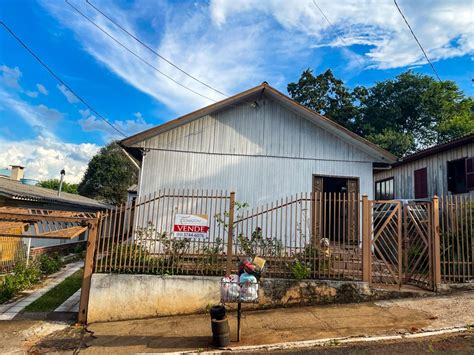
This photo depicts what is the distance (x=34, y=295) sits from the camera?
27.9ft

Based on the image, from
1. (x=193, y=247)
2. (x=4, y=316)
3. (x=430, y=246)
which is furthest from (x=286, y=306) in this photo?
(x=4, y=316)

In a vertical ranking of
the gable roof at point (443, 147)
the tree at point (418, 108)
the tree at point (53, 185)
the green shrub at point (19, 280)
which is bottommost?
the green shrub at point (19, 280)

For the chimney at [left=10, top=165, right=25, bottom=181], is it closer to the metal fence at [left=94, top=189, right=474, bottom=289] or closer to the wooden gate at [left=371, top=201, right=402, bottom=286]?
the metal fence at [left=94, top=189, right=474, bottom=289]

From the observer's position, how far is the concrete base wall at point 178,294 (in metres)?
6.57

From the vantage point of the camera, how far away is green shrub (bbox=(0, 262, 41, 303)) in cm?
815

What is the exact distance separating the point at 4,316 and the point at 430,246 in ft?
32.4

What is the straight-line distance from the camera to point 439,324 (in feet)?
17.4

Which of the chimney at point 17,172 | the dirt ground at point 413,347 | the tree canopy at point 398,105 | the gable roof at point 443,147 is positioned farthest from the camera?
the tree canopy at point 398,105

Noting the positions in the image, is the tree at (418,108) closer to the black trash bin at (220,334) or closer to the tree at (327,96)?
the tree at (327,96)

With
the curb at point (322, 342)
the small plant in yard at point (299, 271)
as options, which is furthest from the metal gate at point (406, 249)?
the curb at point (322, 342)

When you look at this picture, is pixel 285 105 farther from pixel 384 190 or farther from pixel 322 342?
pixel 384 190

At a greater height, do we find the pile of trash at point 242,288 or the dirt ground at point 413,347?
the pile of trash at point 242,288

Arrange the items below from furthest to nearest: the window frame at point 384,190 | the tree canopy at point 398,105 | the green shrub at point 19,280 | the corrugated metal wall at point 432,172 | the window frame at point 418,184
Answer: the tree canopy at point 398,105, the window frame at point 384,190, the window frame at point 418,184, the corrugated metal wall at point 432,172, the green shrub at point 19,280

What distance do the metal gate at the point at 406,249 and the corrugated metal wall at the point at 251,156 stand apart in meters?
2.60
